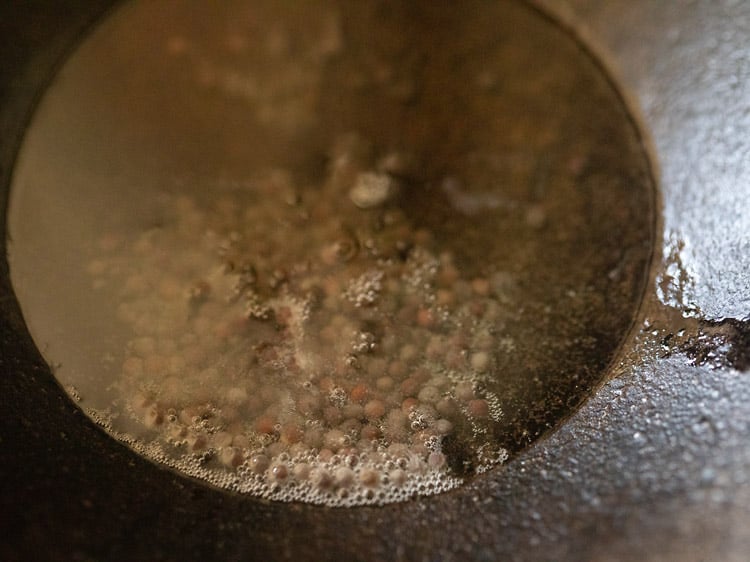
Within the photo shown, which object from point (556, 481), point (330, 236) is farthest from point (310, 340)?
point (556, 481)

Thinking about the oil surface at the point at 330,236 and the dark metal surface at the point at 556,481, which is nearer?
the dark metal surface at the point at 556,481

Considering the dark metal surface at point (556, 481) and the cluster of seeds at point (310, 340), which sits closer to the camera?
the dark metal surface at point (556, 481)

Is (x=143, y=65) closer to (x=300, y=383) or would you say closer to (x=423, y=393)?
(x=300, y=383)

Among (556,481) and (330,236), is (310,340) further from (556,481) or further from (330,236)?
(556,481)

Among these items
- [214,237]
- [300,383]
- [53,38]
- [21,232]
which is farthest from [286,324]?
[53,38]

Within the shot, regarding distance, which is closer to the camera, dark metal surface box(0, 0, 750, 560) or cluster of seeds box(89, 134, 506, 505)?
dark metal surface box(0, 0, 750, 560)
